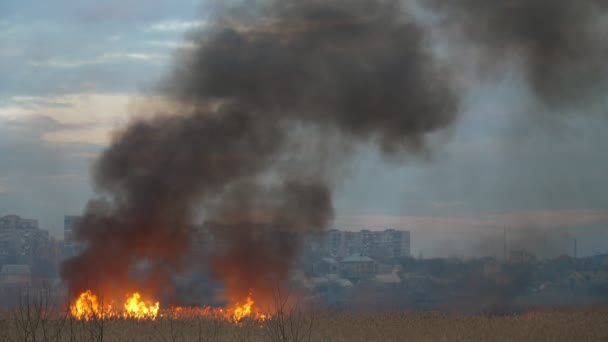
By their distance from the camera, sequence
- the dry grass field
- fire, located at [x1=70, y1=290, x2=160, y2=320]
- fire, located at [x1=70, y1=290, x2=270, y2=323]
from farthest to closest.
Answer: fire, located at [x1=70, y1=290, x2=270, y2=323] < fire, located at [x1=70, y1=290, x2=160, y2=320] < the dry grass field

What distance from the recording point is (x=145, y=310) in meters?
44.0

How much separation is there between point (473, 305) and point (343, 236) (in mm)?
53865

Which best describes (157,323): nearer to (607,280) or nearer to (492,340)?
(492,340)

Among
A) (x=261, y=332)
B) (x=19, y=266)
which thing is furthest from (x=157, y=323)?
(x=19, y=266)

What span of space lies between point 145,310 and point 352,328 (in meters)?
11.3

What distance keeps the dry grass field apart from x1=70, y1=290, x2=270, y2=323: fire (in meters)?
1.02

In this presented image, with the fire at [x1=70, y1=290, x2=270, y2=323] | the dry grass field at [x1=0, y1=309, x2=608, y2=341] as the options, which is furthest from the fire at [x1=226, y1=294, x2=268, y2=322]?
the dry grass field at [x1=0, y1=309, x2=608, y2=341]

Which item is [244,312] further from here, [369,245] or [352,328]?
[369,245]

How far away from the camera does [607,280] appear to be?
250 feet

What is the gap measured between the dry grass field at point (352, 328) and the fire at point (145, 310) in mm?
1025

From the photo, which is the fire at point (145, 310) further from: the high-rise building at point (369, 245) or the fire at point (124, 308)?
the high-rise building at point (369, 245)

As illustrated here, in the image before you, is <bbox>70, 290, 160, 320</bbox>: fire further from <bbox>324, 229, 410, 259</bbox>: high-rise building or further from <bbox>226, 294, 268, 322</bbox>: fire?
<bbox>324, 229, 410, 259</bbox>: high-rise building

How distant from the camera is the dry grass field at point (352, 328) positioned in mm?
34344

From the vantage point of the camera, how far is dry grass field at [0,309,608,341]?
34344 millimetres
